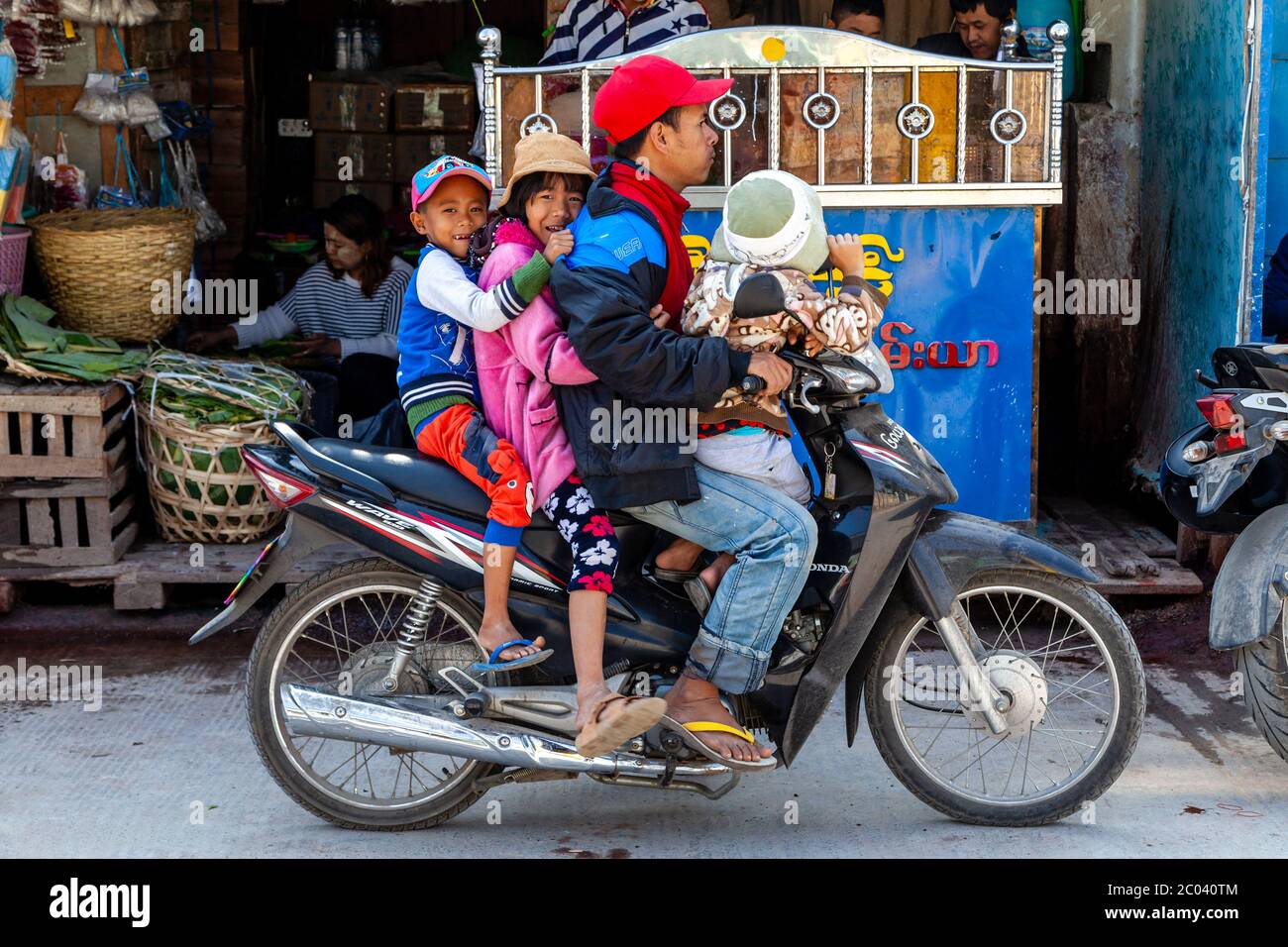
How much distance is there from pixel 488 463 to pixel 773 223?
0.84 meters

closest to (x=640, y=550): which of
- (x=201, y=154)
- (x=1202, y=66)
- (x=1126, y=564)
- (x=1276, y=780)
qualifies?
(x=1276, y=780)

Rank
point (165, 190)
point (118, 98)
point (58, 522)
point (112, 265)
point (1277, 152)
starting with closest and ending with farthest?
point (58, 522) < point (112, 265) < point (118, 98) < point (1277, 152) < point (165, 190)

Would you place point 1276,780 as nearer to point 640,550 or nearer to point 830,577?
Result: point 830,577

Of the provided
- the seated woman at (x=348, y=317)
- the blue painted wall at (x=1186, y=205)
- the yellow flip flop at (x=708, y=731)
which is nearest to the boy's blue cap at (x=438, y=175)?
the yellow flip flop at (x=708, y=731)

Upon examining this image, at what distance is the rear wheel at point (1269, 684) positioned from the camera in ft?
13.0

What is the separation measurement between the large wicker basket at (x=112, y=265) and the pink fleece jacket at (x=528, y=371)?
2.53m

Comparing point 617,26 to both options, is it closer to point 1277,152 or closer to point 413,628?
point 1277,152

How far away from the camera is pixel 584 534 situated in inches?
137

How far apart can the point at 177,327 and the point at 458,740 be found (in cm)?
340

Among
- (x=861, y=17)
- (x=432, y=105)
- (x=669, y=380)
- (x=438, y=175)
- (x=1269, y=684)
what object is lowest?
(x=1269, y=684)

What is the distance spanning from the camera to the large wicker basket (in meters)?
5.56

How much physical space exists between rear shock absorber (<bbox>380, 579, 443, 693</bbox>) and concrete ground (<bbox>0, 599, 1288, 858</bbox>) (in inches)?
16.1

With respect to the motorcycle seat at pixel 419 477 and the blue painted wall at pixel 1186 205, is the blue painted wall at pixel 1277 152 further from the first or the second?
the motorcycle seat at pixel 419 477

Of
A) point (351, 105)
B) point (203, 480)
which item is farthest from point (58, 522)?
point (351, 105)
